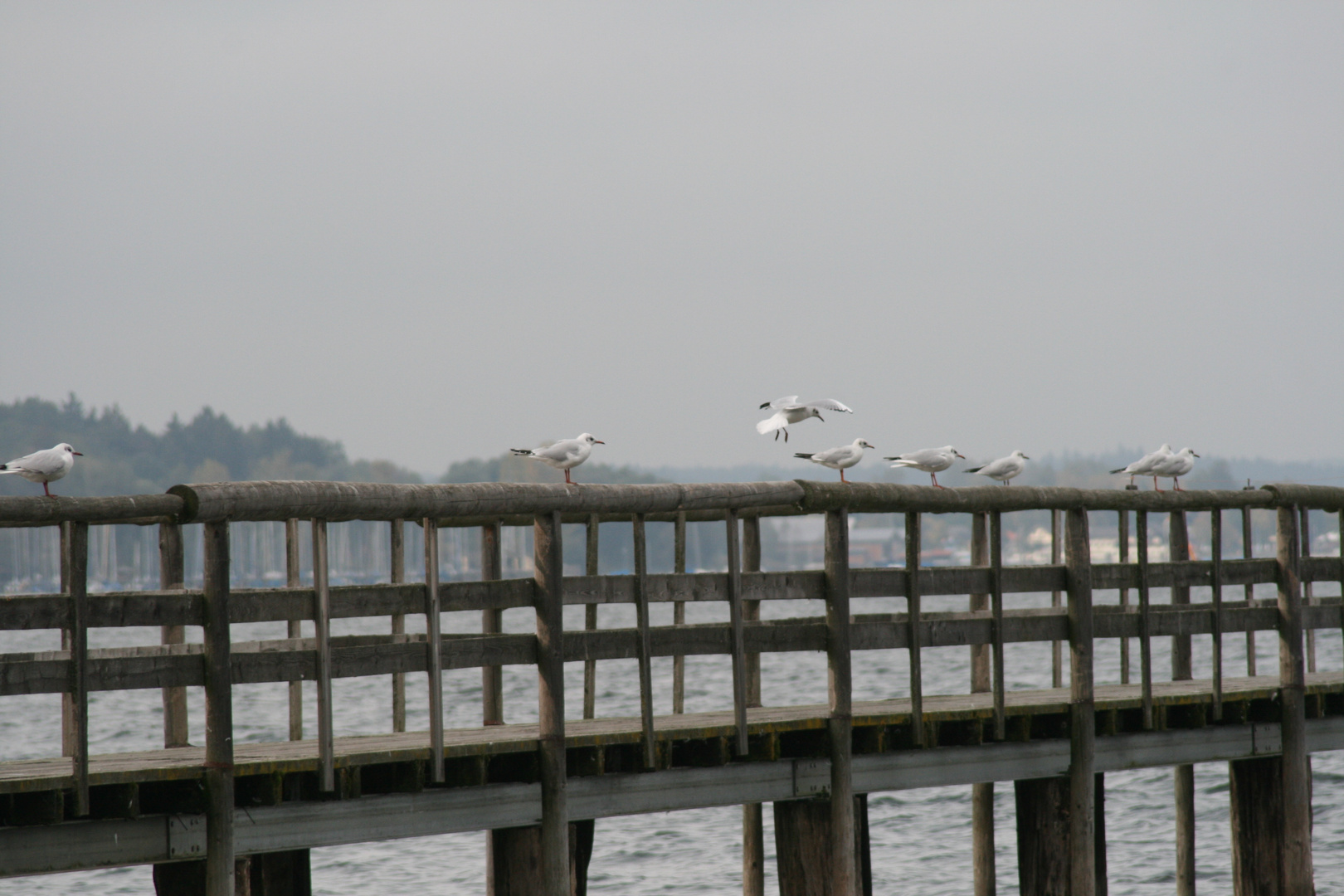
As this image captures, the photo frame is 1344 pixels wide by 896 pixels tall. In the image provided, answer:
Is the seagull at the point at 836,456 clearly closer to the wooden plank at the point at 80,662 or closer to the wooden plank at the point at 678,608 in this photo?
the wooden plank at the point at 678,608

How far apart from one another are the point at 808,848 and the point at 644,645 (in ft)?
6.84

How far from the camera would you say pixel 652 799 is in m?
9.61

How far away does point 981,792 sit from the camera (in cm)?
1459

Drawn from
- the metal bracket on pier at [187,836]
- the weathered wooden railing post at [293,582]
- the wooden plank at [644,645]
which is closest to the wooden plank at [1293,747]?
the wooden plank at [644,645]

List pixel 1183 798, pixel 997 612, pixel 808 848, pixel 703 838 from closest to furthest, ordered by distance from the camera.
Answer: pixel 808 848 → pixel 997 612 → pixel 1183 798 → pixel 703 838

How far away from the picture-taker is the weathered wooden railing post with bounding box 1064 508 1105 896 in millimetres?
11398

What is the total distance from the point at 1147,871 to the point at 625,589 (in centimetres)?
1593

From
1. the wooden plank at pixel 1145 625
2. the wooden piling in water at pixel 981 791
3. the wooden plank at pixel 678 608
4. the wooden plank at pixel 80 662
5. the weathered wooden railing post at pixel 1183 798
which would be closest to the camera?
the wooden plank at pixel 80 662

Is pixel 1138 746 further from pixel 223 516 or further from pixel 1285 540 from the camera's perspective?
pixel 223 516

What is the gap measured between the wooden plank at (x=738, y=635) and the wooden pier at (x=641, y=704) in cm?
2

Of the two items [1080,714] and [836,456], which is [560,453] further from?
[1080,714]

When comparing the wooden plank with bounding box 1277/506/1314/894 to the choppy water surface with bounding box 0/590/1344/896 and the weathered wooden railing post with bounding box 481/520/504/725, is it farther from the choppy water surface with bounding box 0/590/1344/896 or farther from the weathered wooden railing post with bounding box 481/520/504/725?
the choppy water surface with bounding box 0/590/1344/896

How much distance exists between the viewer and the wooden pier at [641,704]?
25.4ft

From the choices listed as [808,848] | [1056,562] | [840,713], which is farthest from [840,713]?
[1056,562]
